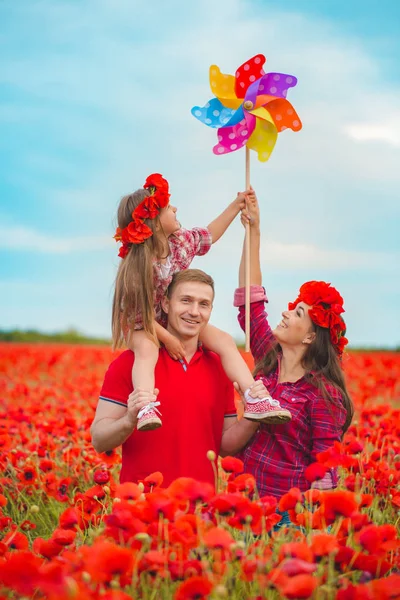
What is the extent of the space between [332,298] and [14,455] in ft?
8.36

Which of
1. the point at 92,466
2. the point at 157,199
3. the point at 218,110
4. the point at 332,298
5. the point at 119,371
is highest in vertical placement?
the point at 218,110

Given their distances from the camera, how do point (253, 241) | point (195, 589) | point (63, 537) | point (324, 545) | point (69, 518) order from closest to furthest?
point (195, 589) < point (324, 545) < point (63, 537) < point (69, 518) < point (253, 241)

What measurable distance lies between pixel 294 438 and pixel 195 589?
5.93ft

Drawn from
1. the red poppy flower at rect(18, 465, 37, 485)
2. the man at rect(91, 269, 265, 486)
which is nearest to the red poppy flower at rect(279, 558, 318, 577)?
the man at rect(91, 269, 265, 486)

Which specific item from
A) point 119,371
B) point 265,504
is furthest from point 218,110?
point 265,504

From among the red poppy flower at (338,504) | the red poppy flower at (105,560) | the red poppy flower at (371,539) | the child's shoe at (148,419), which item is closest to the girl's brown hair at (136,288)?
the child's shoe at (148,419)

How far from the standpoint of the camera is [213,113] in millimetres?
4438

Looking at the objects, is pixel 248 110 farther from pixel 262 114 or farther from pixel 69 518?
pixel 69 518

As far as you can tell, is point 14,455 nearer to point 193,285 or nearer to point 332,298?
point 193,285

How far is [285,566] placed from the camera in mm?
2127

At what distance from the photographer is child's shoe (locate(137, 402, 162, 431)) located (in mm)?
3420

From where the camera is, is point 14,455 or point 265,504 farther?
point 14,455

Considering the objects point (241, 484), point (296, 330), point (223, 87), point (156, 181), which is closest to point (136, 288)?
point (156, 181)

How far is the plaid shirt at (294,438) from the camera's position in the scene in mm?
3775
